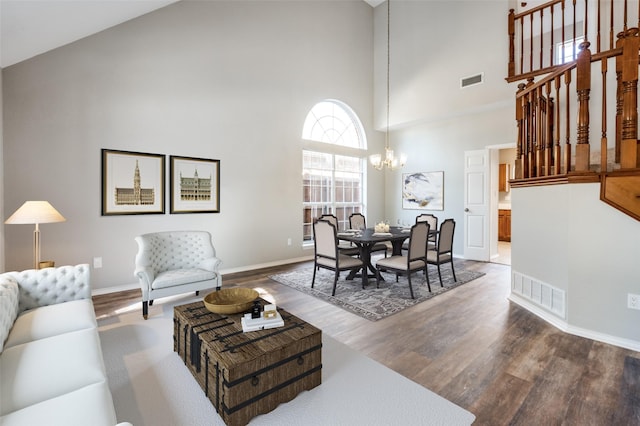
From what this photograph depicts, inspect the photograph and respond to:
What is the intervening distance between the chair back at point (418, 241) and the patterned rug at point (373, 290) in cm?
51

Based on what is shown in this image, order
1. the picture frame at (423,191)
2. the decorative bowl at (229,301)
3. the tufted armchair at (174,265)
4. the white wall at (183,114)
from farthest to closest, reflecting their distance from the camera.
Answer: the picture frame at (423,191)
the white wall at (183,114)
the tufted armchair at (174,265)
the decorative bowl at (229,301)

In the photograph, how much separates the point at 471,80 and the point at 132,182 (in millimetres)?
6107

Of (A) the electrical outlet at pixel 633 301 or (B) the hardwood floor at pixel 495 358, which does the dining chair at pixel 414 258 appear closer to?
(B) the hardwood floor at pixel 495 358

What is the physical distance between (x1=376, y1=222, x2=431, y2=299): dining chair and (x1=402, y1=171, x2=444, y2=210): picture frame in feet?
9.96

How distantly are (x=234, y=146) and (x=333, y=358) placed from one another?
12.8ft

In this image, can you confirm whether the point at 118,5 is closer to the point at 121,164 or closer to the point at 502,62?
the point at 121,164

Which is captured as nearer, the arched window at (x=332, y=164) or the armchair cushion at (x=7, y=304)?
the armchair cushion at (x=7, y=304)

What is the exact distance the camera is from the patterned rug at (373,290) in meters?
3.44

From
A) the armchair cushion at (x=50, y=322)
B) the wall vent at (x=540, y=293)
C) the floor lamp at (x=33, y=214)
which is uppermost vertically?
the floor lamp at (x=33, y=214)

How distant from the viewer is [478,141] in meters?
6.01

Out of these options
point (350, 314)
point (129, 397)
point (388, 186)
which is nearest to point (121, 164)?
point (129, 397)

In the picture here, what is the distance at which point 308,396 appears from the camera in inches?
75.4

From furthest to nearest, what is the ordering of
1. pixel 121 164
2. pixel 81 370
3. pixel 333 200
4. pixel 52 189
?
pixel 333 200, pixel 121 164, pixel 52 189, pixel 81 370

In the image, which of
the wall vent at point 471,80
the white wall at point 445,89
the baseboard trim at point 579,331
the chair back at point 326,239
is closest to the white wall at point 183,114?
the white wall at point 445,89
